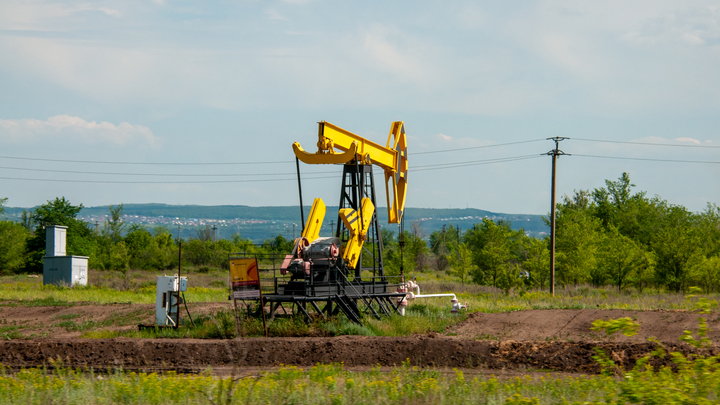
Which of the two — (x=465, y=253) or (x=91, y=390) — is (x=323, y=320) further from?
(x=465, y=253)

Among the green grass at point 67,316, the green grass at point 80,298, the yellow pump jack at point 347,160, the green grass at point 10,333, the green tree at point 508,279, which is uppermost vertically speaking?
the yellow pump jack at point 347,160

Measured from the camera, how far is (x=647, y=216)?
61.4 metres

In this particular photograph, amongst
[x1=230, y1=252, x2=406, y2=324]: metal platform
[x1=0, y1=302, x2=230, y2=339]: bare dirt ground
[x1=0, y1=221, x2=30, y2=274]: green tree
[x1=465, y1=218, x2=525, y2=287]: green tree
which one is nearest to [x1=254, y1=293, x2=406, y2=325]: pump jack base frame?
[x1=230, y1=252, x2=406, y2=324]: metal platform

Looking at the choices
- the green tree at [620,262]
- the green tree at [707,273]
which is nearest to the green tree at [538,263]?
the green tree at [620,262]

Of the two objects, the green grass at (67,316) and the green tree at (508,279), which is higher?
the green tree at (508,279)

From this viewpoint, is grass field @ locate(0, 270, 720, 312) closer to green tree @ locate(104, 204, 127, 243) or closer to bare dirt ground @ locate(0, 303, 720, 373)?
bare dirt ground @ locate(0, 303, 720, 373)

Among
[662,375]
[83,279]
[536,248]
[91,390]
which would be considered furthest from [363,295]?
[83,279]

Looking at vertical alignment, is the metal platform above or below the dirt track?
above

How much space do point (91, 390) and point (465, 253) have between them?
104ft

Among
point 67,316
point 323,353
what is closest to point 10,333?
point 67,316

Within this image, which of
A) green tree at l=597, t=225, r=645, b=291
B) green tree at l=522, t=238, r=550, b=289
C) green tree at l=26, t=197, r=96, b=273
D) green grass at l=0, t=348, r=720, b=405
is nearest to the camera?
green grass at l=0, t=348, r=720, b=405

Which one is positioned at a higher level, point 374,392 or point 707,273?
point 374,392

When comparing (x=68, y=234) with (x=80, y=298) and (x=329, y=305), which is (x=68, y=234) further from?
(x=329, y=305)

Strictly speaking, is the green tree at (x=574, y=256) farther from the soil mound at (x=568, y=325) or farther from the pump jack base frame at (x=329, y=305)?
the pump jack base frame at (x=329, y=305)
